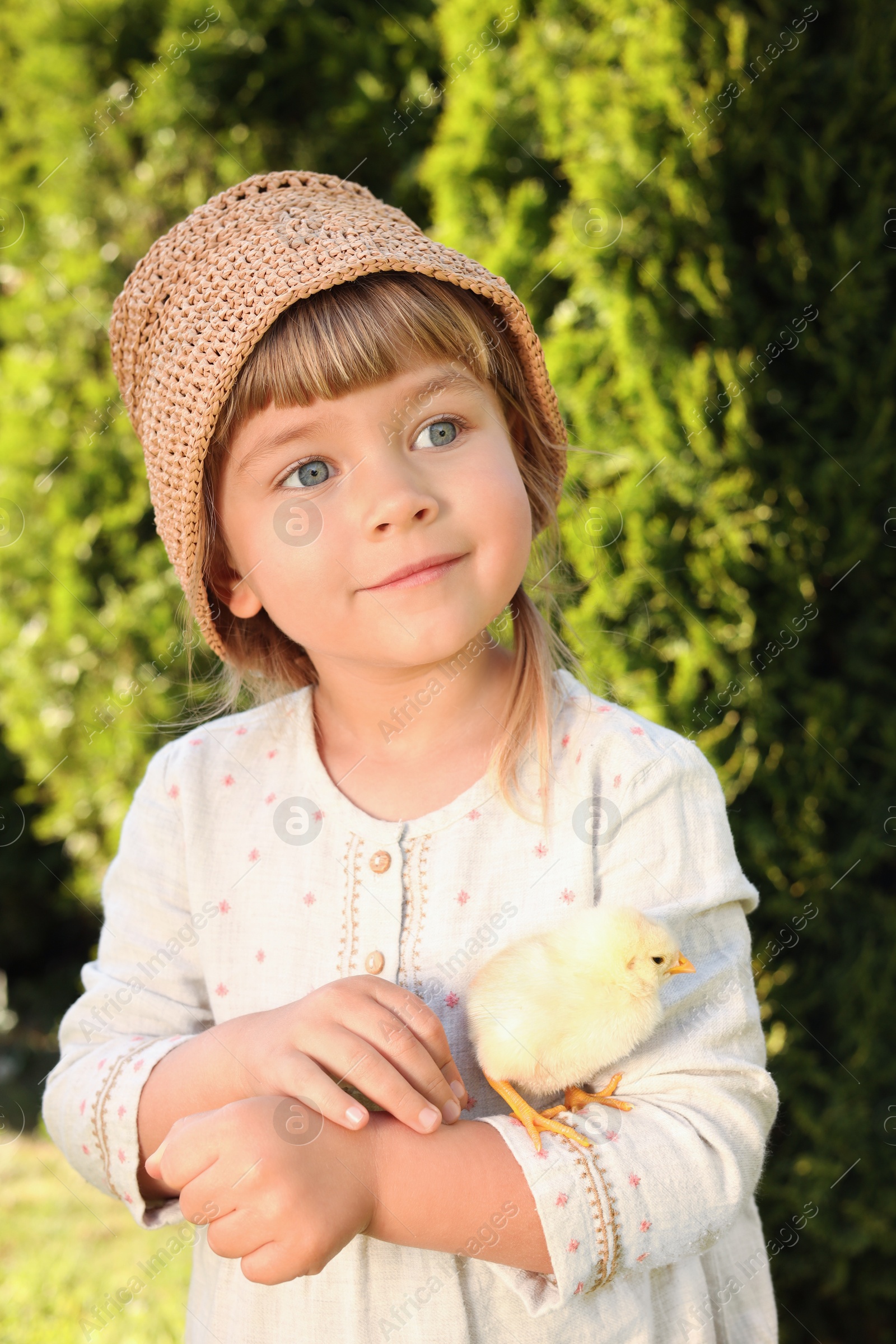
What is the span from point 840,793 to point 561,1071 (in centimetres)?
195

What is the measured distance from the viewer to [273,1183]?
125 cm

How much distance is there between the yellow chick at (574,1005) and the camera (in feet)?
4.42

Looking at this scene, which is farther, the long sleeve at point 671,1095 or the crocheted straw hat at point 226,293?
the crocheted straw hat at point 226,293

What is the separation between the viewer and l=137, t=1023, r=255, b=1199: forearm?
1.50 metres

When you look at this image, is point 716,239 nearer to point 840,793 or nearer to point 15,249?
point 840,793

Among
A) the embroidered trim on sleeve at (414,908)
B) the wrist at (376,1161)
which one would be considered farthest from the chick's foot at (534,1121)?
the embroidered trim on sleeve at (414,908)

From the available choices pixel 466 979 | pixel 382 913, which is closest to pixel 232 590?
pixel 382 913

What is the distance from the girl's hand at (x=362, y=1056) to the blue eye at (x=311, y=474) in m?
0.71

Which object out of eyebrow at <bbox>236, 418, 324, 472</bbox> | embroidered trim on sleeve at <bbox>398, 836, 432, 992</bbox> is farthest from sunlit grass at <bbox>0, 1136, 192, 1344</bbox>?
eyebrow at <bbox>236, 418, 324, 472</bbox>

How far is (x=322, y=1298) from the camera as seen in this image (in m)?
1.55

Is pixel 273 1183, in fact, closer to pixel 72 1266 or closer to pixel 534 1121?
pixel 534 1121

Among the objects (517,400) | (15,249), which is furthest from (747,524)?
(15,249)

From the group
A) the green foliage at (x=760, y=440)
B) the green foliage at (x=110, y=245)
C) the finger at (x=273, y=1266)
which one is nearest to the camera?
the finger at (x=273, y=1266)

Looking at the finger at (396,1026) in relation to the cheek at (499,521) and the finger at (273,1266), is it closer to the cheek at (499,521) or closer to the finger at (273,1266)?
the finger at (273,1266)
